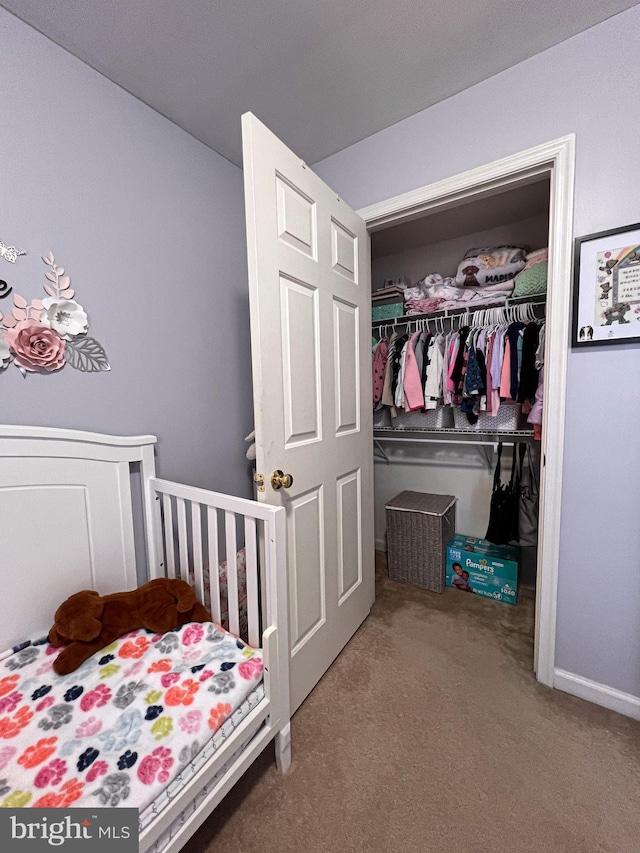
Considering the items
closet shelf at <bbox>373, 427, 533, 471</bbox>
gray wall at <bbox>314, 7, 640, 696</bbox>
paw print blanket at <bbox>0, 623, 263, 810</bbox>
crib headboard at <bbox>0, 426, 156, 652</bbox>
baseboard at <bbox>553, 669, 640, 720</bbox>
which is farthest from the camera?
closet shelf at <bbox>373, 427, 533, 471</bbox>

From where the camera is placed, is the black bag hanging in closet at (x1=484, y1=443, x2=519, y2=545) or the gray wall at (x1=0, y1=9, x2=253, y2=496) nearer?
the gray wall at (x1=0, y1=9, x2=253, y2=496)

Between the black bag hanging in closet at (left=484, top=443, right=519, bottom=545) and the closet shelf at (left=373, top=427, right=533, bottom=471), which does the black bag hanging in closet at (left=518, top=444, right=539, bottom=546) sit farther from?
the closet shelf at (left=373, top=427, right=533, bottom=471)

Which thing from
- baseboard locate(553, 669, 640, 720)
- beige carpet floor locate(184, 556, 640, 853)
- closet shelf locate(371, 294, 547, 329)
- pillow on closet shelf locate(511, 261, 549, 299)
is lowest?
beige carpet floor locate(184, 556, 640, 853)

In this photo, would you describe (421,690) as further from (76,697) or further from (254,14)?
(254,14)

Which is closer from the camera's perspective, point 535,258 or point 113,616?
point 113,616

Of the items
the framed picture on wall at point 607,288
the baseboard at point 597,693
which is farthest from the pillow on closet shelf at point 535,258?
the baseboard at point 597,693

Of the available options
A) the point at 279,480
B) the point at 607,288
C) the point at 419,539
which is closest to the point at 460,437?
the point at 419,539

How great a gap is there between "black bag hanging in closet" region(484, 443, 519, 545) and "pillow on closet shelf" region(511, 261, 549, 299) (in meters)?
1.00

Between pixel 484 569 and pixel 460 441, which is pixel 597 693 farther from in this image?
pixel 460 441

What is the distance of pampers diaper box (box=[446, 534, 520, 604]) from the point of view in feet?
6.89

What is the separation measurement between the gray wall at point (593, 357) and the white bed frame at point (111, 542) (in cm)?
114

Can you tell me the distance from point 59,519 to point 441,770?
149 cm

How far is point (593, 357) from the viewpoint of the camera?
4.29 feet

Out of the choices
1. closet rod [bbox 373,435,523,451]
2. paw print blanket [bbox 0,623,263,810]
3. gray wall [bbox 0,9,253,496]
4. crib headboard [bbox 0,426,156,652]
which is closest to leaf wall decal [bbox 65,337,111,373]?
gray wall [bbox 0,9,253,496]
